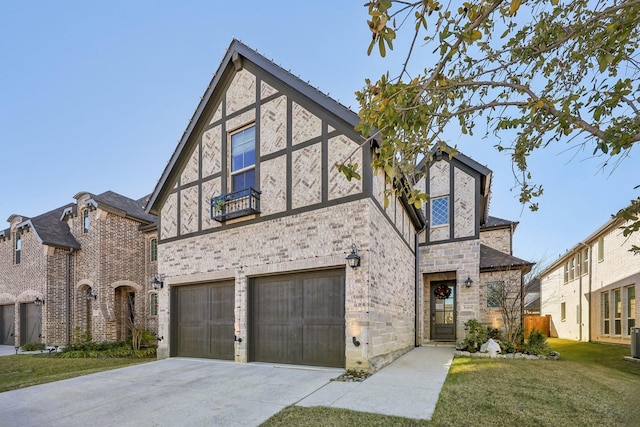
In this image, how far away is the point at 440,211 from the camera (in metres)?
13.5

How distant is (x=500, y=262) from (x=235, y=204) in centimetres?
1041

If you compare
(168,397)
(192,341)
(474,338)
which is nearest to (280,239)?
(168,397)

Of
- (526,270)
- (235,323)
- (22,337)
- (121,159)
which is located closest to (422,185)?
(526,270)

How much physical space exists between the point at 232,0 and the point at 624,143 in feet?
37.4

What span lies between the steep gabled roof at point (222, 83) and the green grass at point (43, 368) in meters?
5.02

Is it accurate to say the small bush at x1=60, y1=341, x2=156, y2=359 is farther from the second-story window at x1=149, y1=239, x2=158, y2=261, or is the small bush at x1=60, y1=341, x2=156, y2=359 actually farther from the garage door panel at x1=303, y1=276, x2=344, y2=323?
the garage door panel at x1=303, y1=276, x2=344, y2=323

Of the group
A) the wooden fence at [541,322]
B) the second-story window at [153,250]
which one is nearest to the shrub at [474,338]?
the second-story window at [153,250]

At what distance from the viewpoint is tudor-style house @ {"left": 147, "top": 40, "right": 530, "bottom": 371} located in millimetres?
7562

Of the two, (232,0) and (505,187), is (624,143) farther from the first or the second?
(232,0)

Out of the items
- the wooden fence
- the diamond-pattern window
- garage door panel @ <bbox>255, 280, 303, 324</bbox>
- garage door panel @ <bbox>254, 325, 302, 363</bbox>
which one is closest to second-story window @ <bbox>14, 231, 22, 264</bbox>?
garage door panel @ <bbox>255, 280, 303, 324</bbox>

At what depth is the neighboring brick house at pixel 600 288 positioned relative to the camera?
1398 centimetres

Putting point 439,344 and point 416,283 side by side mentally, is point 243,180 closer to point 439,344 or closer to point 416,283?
point 416,283

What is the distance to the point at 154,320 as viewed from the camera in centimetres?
1502

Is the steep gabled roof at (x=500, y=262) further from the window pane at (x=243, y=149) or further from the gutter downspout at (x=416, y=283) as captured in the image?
the window pane at (x=243, y=149)
